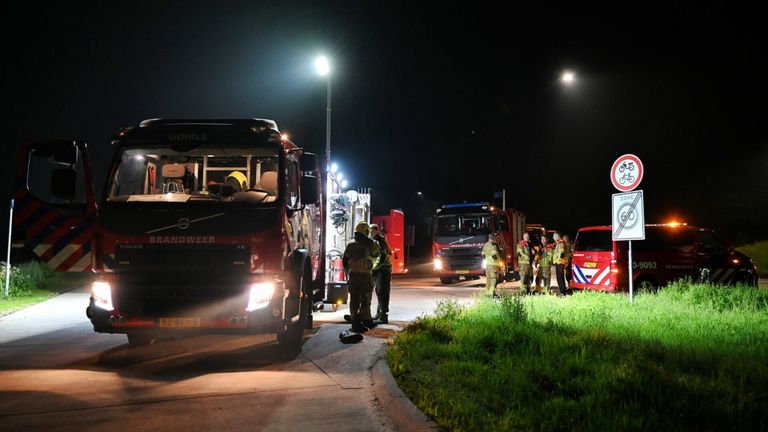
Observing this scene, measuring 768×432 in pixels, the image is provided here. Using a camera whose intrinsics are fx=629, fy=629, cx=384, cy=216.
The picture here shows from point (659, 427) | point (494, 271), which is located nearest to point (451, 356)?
point (659, 427)

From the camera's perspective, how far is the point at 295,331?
845 centimetres

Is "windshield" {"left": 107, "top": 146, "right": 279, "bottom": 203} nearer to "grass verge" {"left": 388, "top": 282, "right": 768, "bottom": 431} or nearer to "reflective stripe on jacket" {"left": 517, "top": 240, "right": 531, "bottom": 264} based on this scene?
"grass verge" {"left": 388, "top": 282, "right": 768, "bottom": 431}

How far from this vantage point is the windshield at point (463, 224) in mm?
22172

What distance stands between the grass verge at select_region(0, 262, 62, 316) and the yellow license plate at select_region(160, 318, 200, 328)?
283 inches

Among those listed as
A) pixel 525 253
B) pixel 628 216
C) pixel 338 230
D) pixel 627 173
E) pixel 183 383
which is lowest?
pixel 183 383

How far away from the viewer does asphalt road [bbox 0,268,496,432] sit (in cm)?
549

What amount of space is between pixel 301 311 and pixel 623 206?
585 centimetres

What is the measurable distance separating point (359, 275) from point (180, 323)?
135 inches

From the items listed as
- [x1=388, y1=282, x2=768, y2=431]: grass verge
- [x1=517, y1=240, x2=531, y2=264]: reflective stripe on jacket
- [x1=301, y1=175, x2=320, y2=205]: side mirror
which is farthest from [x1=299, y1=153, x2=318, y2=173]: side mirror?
[x1=517, y1=240, x2=531, y2=264]: reflective stripe on jacket

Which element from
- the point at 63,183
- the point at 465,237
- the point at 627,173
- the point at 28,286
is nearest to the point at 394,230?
the point at 465,237

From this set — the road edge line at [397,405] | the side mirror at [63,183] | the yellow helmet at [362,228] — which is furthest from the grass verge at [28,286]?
the road edge line at [397,405]

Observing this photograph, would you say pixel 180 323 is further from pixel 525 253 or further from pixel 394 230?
pixel 394 230

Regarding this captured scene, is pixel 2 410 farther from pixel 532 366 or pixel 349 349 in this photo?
pixel 532 366

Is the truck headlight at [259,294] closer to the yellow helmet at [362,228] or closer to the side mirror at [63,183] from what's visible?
the side mirror at [63,183]
